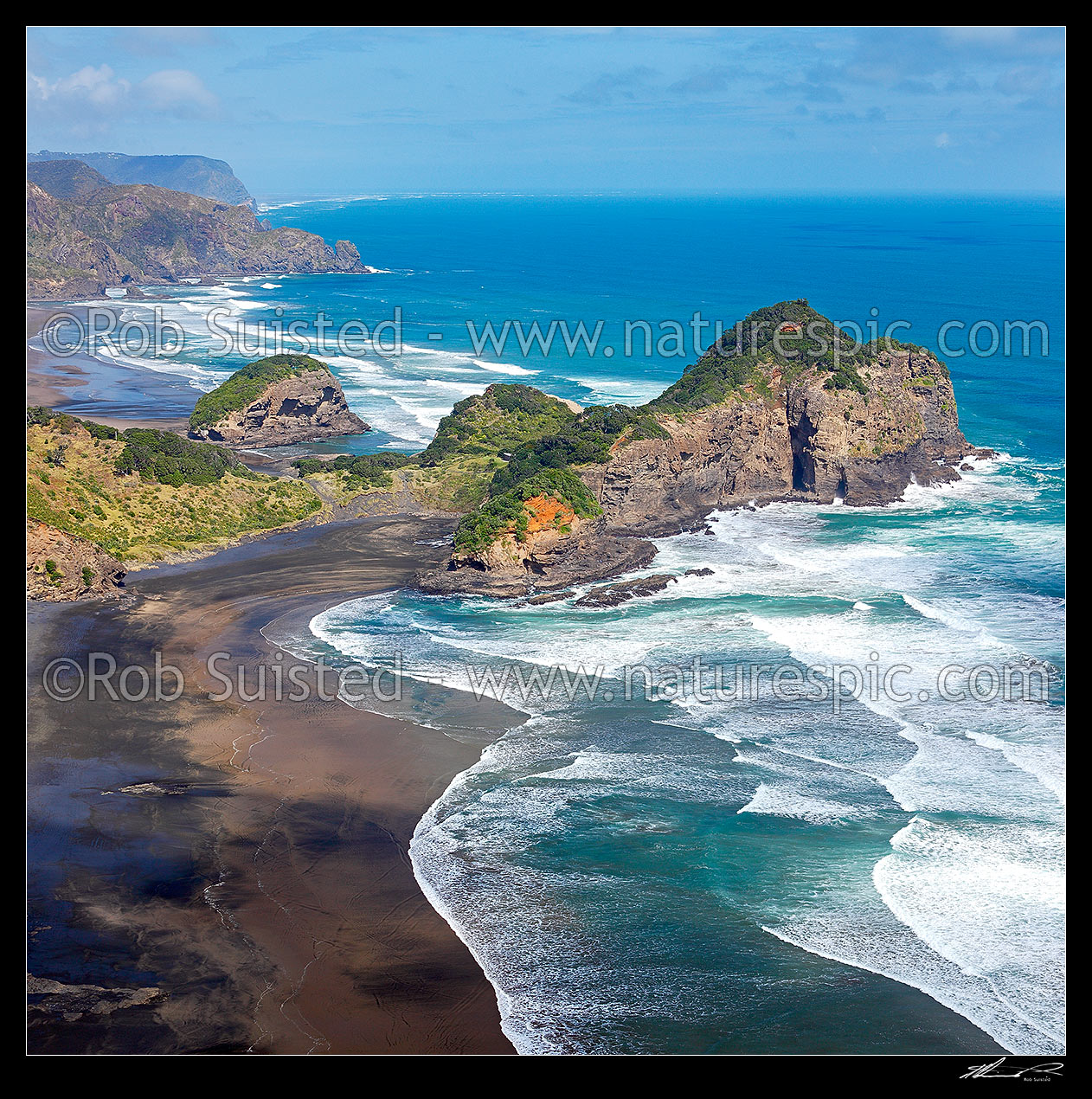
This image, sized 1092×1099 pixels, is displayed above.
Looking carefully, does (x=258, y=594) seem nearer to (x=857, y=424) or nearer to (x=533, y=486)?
(x=533, y=486)

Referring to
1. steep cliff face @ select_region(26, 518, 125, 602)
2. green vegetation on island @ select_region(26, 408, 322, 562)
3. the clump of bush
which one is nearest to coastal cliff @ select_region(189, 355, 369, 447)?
the clump of bush

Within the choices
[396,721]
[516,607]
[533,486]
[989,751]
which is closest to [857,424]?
[533,486]

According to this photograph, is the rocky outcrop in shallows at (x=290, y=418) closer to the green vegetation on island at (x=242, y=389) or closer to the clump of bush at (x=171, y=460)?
the green vegetation on island at (x=242, y=389)

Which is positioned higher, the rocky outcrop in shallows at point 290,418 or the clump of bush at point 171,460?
the rocky outcrop in shallows at point 290,418
